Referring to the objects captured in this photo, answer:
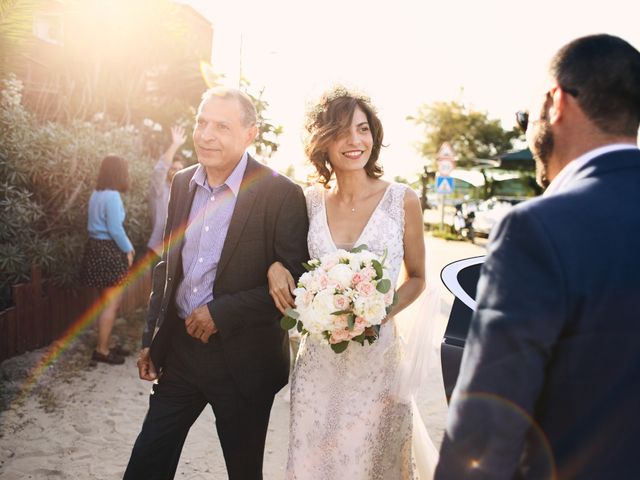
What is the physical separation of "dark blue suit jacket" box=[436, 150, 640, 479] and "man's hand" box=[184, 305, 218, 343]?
166cm

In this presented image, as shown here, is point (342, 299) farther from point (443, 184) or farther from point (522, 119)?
point (443, 184)

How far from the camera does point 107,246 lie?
633cm

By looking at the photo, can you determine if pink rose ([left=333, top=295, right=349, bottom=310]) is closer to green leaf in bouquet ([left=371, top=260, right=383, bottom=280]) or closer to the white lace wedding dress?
green leaf in bouquet ([left=371, top=260, right=383, bottom=280])

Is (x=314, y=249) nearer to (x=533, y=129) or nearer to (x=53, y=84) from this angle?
(x=533, y=129)

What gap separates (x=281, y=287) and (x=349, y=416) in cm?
82

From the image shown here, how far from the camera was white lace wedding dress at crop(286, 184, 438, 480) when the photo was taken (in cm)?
306

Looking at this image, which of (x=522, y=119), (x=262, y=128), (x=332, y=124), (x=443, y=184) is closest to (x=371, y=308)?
(x=522, y=119)

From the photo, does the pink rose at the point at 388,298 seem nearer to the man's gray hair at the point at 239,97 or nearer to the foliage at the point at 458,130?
the man's gray hair at the point at 239,97

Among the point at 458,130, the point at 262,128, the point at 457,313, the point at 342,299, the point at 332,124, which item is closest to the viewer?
the point at 457,313

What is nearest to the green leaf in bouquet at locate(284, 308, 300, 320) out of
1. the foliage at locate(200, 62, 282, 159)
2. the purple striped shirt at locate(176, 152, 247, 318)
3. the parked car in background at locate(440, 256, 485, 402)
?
the purple striped shirt at locate(176, 152, 247, 318)

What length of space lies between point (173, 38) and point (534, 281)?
50.5ft

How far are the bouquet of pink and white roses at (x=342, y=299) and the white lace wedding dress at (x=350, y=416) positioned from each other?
0.45m

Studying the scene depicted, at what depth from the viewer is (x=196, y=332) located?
9.39 feet

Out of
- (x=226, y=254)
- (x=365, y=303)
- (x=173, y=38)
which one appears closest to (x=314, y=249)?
(x=226, y=254)
